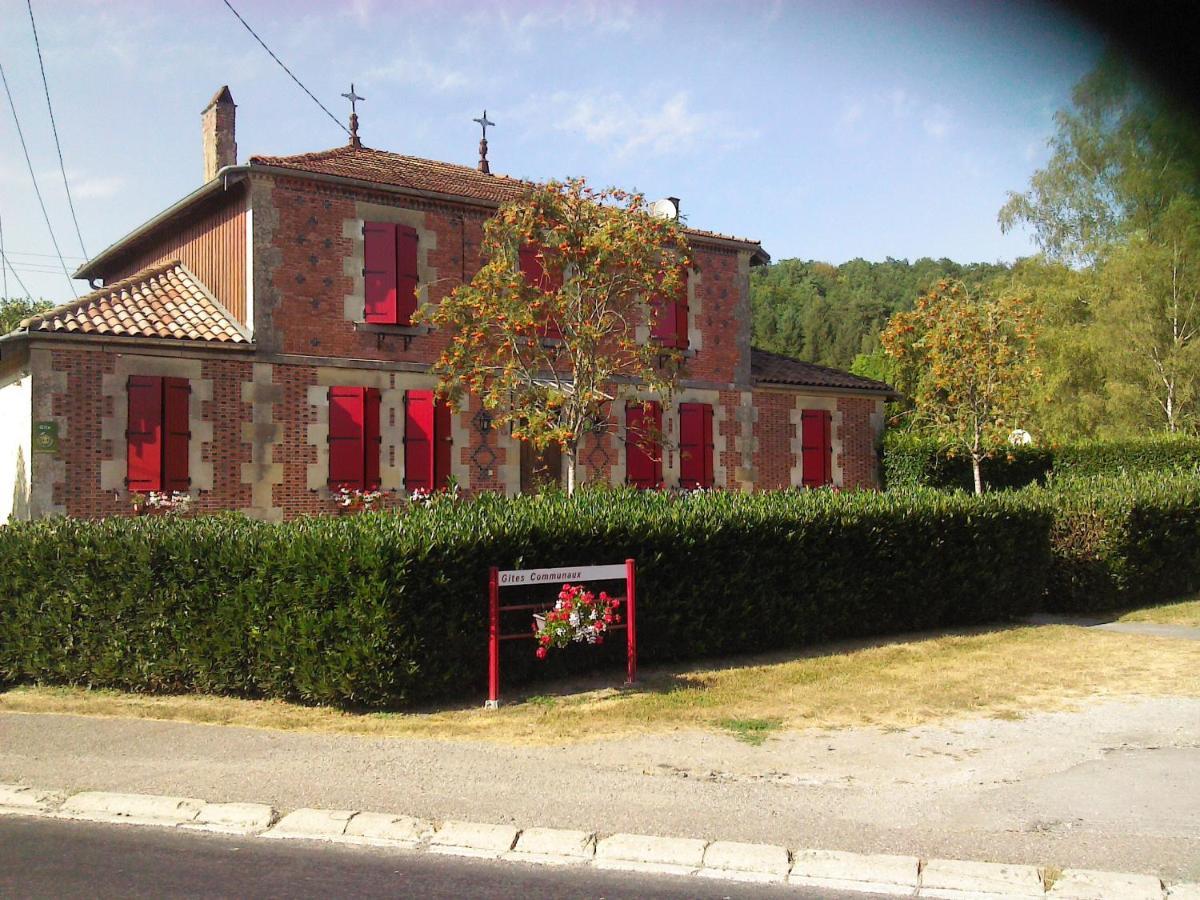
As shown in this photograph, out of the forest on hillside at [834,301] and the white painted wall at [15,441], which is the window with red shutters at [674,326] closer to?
the white painted wall at [15,441]

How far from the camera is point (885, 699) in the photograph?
371 inches

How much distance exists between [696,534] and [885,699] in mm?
2337

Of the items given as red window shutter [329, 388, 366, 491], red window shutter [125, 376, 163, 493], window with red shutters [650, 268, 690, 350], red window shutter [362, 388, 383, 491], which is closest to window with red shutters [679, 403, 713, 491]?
window with red shutters [650, 268, 690, 350]

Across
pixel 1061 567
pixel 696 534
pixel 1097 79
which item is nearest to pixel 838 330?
pixel 1097 79

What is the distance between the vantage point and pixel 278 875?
523cm

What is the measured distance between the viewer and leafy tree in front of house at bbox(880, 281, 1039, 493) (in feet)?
77.5

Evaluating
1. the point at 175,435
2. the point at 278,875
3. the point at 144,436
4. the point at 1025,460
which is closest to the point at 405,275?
the point at 175,435

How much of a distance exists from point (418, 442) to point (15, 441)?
6.12 meters

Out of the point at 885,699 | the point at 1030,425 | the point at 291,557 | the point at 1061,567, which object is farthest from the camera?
the point at 1030,425

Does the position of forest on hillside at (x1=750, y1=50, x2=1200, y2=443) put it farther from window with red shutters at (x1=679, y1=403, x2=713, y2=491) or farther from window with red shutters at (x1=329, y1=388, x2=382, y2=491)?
window with red shutters at (x1=329, y1=388, x2=382, y2=491)

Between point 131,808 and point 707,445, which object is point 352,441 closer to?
point 707,445

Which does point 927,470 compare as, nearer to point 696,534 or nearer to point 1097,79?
point 1097,79

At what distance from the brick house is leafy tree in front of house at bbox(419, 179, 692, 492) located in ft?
5.90

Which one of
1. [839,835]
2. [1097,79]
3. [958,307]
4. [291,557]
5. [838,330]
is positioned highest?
[838,330]
